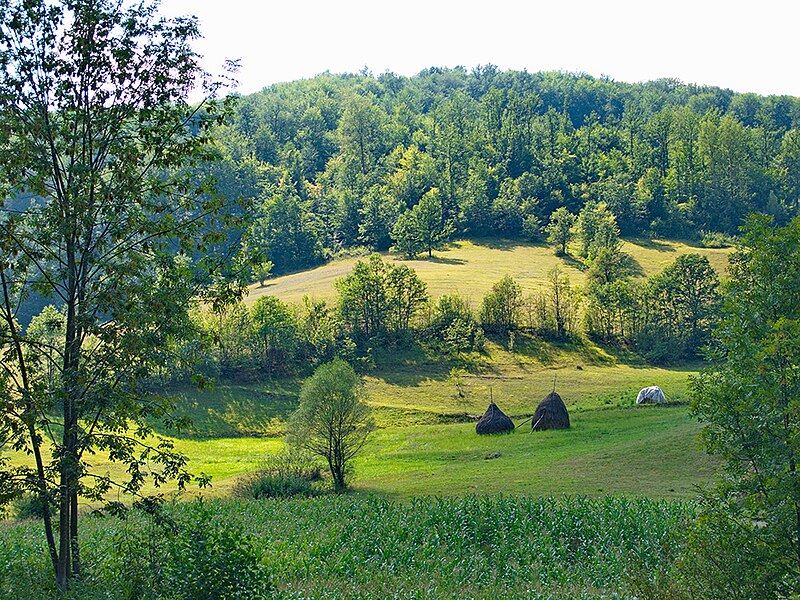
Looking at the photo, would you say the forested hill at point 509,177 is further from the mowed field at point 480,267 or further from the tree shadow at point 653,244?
the mowed field at point 480,267

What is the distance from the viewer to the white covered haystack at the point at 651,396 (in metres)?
60.9

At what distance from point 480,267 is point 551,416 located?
202 feet

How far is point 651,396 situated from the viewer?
6125 cm

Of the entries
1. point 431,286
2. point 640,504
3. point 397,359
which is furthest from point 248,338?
point 640,504

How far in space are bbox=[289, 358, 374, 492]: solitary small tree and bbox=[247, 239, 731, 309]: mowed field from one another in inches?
1958

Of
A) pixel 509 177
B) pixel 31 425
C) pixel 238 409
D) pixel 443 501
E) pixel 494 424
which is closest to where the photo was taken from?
pixel 31 425

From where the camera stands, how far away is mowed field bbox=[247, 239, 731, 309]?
103 metres

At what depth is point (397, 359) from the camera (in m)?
81.4

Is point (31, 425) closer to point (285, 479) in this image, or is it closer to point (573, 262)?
point (285, 479)

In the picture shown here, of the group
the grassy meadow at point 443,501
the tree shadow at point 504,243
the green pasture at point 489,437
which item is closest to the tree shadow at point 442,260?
the tree shadow at point 504,243

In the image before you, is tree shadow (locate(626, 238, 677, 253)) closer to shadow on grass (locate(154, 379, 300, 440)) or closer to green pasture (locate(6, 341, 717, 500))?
green pasture (locate(6, 341, 717, 500))

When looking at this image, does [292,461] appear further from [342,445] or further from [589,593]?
[589,593]

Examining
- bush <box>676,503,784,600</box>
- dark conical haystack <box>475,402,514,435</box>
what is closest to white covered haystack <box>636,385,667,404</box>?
dark conical haystack <box>475,402,514,435</box>

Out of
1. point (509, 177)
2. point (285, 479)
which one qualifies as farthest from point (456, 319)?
point (509, 177)
